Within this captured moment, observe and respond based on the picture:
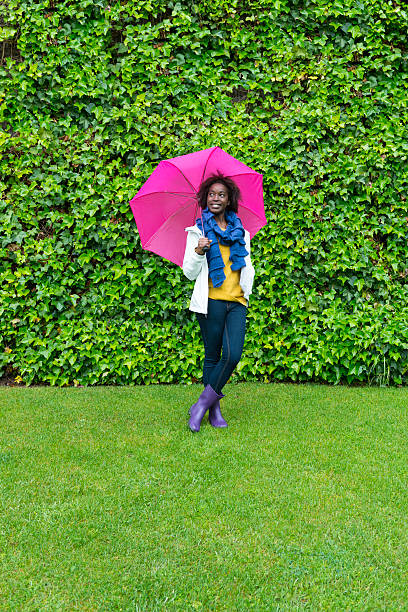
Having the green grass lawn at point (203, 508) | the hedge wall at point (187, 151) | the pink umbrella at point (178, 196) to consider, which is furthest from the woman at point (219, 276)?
the hedge wall at point (187, 151)

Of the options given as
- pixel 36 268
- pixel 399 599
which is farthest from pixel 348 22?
pixel 399 599

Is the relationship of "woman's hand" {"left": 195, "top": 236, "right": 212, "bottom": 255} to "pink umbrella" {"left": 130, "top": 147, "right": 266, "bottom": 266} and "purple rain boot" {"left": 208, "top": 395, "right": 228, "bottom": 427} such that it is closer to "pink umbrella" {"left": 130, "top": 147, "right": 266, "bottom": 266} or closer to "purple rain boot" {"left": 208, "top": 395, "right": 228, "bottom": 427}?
"pink umbrella" {"left": 130, "top": 147, "right": 266, "bottom": 266}

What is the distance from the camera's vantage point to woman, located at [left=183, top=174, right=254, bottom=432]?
154 inches

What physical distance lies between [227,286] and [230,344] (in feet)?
1.46

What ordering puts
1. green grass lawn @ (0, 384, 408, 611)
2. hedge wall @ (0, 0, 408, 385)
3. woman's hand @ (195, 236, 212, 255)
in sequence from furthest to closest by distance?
hedge wall @ (0, 0, 408, 385) < woman's hand @ (195, 236, 212, 255) < green grass lawn @ (0, 384, 408, 611)

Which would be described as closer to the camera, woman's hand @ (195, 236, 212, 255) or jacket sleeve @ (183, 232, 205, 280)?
woman's hand @ (195, 236, 212, 255)

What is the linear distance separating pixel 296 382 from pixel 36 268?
299cm

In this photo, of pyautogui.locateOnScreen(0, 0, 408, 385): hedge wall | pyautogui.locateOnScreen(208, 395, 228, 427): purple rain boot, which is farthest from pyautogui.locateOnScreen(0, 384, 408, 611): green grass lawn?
pyautogui.locateOnScreen(0, 0, 408, 385): hedge wall

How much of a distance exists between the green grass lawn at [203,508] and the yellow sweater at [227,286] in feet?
3.38

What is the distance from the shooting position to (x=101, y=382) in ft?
18.1

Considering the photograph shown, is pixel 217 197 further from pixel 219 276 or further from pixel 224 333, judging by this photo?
pixel 224 333

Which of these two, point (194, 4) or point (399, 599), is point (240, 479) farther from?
point (194, 4)

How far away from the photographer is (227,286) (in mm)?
3984

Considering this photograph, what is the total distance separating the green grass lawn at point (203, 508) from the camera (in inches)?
85.8
